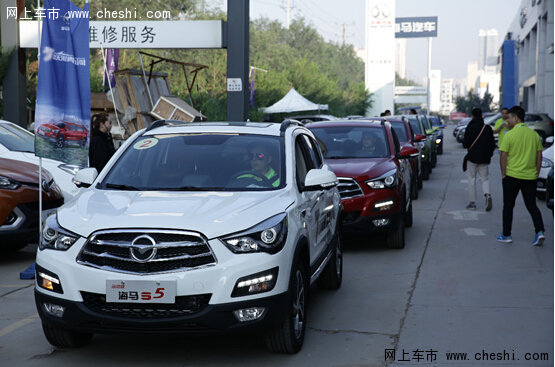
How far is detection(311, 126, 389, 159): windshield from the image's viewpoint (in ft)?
36.7

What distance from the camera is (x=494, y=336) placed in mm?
6059

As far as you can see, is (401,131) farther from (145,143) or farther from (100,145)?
(145,143)

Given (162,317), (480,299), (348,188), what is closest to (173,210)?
(162,317)

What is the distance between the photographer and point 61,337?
219 inches

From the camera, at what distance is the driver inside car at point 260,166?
20.2ft

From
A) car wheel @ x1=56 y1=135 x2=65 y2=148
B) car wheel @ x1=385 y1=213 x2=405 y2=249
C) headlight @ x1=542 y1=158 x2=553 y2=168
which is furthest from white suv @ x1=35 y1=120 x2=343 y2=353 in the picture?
headlight @ x1=542 y1=158 x2=553 y2=168

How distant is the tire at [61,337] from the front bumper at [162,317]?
1.50 ft

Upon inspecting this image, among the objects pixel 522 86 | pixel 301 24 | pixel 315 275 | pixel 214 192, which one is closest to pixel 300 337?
pixel 315 275

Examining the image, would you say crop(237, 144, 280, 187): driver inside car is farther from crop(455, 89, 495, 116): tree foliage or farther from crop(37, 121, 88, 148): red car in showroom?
crop(455, 89, 495, 116): tree foliage

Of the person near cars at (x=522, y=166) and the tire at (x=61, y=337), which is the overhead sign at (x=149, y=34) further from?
the tire at (x=61, y=337)

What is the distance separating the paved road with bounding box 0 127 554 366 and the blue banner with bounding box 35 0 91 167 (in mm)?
1557

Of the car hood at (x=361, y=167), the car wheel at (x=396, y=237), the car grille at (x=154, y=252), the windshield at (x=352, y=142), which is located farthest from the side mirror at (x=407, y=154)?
the car grille at (x=154, y=252)

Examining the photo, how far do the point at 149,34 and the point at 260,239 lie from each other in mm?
14052

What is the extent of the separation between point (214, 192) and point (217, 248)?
91cm
